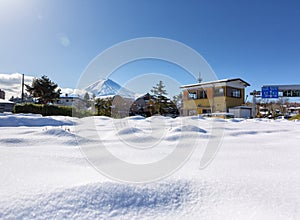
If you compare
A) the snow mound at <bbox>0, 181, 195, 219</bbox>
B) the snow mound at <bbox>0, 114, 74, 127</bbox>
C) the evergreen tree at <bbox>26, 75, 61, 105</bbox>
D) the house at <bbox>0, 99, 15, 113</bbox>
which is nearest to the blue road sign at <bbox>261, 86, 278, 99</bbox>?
the snow mound at <bbox>0, 114, 74, 127</bbox>

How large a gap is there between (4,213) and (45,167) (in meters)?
0.70

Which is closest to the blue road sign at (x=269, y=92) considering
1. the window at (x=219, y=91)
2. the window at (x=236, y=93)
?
the window at (x=236, y=93)

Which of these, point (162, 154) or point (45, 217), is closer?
A: point (45, 217)

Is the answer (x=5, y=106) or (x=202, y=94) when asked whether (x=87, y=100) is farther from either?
(x=202, y=94)

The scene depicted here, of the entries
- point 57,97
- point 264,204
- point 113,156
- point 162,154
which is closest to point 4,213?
point 113,156

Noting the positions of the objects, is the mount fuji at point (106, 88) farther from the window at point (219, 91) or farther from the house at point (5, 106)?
the house at point (5, 106)

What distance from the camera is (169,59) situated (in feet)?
12.5

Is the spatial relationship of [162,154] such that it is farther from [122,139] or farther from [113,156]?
[122,139]

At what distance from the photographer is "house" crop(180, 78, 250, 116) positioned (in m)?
17.5

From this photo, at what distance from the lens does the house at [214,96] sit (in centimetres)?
1745

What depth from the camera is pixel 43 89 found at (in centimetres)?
1675

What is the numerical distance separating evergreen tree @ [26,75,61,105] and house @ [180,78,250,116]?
15030mm

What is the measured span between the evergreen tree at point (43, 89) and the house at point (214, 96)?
15.0 m

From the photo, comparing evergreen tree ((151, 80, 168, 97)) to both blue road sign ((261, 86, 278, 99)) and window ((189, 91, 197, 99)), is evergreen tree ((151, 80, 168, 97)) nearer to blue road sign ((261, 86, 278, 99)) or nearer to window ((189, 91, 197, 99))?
window ((189, 91, 197, 99))
